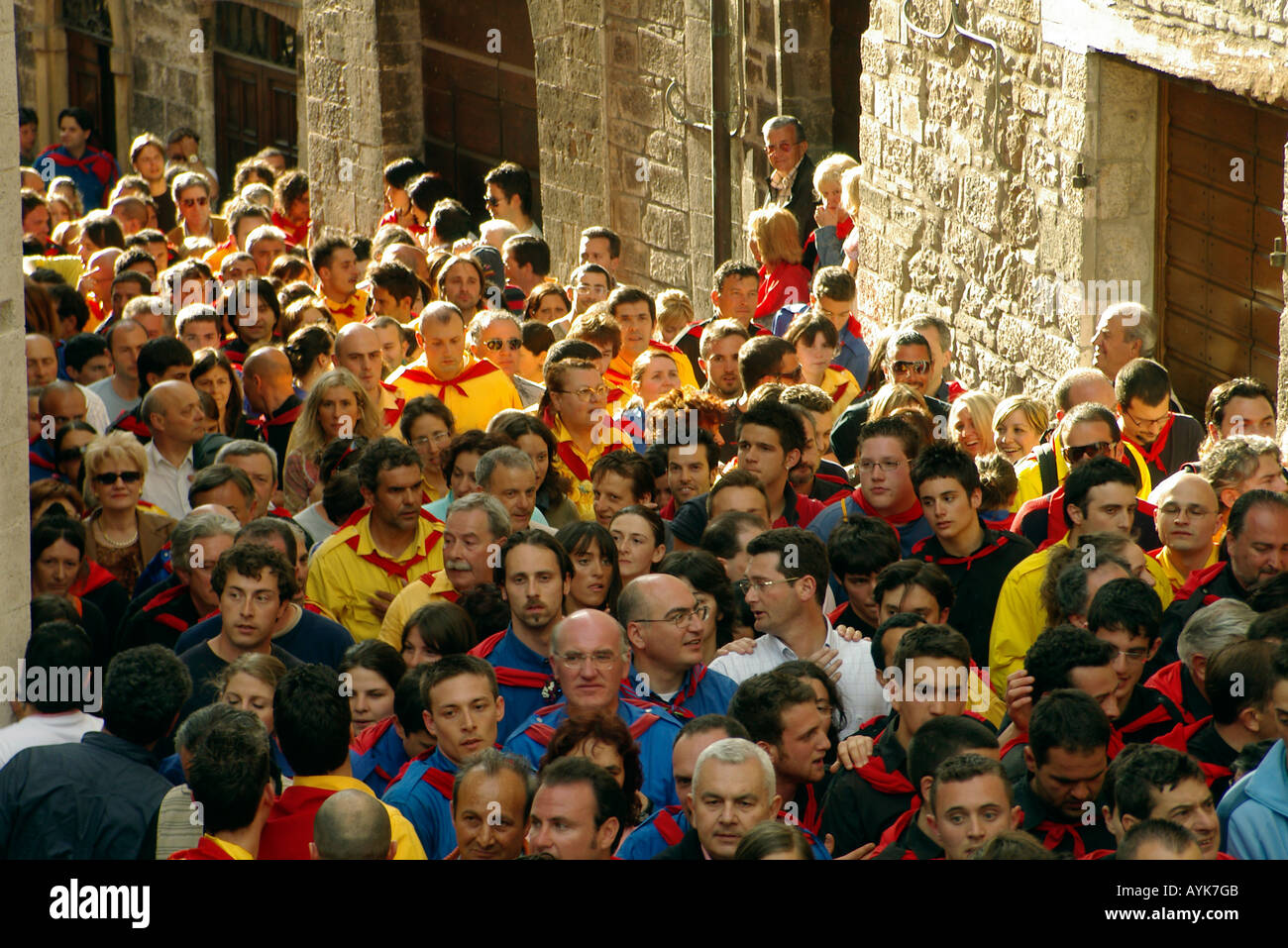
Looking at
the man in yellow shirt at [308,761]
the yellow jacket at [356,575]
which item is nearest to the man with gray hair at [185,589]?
the yellow jacket at [356,575]

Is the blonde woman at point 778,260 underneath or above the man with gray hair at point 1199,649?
above

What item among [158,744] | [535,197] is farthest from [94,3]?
[158,744]

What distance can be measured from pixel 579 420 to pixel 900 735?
371 cm

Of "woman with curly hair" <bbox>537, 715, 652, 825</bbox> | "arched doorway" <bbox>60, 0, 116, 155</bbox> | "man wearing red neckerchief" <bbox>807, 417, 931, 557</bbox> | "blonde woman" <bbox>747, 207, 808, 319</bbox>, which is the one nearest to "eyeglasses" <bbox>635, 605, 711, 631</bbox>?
"woman with curly hair" <bbox>537, 715, 652, 825</bbox>

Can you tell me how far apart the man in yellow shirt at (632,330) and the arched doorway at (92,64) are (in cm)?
1392

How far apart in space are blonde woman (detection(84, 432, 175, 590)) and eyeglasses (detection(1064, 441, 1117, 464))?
3.76 meters

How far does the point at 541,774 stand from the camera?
5121mm

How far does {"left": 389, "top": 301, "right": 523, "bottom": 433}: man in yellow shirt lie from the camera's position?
966 cm

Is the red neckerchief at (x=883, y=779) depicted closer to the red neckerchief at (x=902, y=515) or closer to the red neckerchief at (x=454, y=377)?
the red neckerchief at (x=902, y=515)

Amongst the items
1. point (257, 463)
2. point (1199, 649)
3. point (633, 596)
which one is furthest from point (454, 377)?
point (1199, 649)

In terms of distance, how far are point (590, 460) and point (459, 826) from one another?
4.13 m

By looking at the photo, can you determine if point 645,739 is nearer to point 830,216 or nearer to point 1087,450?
point 1087,450

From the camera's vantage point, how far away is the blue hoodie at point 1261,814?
187 inches

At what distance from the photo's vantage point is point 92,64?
23.2 meters
